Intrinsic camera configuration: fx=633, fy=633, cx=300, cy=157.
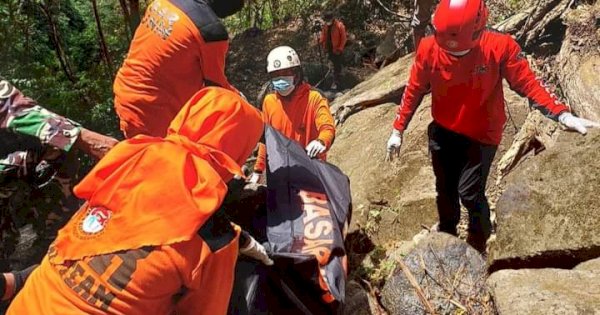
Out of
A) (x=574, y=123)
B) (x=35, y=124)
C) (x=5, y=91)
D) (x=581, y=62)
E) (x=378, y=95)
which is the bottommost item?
(x=378, y=95)

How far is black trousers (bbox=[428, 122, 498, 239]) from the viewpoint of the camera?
3.56 meters

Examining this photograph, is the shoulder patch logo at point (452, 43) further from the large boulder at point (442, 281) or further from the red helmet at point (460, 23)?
the large boulder at point (442, 281)

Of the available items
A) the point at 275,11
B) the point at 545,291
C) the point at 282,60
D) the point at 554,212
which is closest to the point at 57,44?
the point at 282,60

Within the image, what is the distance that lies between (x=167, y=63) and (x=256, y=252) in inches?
52.7

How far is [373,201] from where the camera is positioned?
15.6ft

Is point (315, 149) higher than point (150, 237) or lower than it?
lower

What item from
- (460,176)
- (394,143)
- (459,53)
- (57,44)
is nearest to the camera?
(459,53)

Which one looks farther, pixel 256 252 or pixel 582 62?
pixel 582 62

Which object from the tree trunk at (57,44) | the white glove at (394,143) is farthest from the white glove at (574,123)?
the tree trunk at (57,44)

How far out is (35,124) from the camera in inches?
103

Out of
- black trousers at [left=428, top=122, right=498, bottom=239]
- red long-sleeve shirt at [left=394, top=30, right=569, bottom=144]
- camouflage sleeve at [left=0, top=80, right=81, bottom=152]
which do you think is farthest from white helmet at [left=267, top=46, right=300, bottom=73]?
camouflage sleeve at [left=0, top=80, right=81, bottom=152]

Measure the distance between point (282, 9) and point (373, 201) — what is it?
44.1 ft

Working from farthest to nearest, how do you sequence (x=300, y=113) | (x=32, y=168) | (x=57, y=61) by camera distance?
(x=57, y=61) < (x=300, y=113) < (x=32, y=168)

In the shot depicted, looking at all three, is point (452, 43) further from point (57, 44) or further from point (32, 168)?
point (57, 44)
